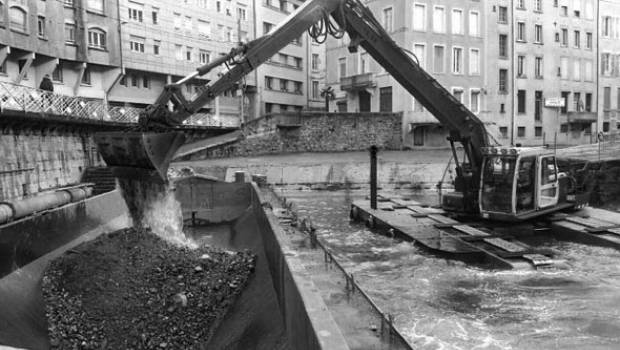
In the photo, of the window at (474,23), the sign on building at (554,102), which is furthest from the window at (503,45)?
the sign on building at (554,102)

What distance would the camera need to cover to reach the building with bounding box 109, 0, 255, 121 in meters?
40.6

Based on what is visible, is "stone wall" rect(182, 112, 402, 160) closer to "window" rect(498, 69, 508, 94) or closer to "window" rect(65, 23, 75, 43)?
"window" rect(498, 69, 508, 94)

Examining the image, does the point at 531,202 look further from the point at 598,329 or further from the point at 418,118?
the point at 418,118

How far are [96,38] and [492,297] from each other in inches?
1352

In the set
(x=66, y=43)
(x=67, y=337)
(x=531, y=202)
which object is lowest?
(x=67, y=337)

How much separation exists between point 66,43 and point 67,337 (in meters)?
29.3

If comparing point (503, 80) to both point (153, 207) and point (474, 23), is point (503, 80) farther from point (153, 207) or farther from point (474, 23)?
point (153, 207)

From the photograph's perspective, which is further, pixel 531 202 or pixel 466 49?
pixel 466 49

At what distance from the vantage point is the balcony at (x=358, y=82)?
40.5m

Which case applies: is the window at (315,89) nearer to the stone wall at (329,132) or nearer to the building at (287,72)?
the building at (287,72)

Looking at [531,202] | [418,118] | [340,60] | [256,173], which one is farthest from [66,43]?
[531,202]

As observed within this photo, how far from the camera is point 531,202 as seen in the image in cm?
1375

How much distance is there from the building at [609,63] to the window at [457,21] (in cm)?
1864

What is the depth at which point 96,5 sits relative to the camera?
36844mm
